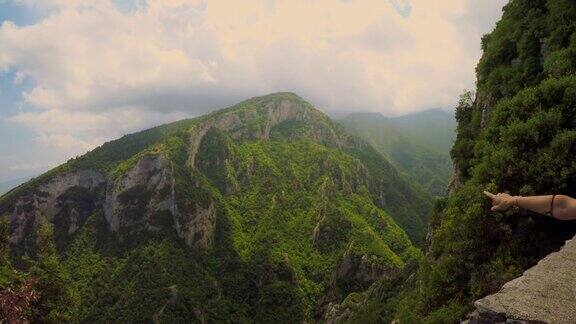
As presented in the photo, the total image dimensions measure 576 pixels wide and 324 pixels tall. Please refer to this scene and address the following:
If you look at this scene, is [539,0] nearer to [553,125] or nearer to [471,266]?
[553,125]

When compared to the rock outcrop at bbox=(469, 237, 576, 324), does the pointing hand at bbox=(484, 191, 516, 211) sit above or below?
above

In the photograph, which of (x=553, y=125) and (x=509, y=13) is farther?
(x=509, y=13)

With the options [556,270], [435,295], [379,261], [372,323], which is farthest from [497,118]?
[379,261]

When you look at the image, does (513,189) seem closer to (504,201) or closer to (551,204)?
(504,201)

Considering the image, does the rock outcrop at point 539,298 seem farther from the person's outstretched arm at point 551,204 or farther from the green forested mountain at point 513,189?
the person's outstretched arm at point 551,204

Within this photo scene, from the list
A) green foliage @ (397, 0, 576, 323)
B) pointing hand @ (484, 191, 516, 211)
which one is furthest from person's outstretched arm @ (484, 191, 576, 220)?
green foliage @ (397, 0, 576, 323)

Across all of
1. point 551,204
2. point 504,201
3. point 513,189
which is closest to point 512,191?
point 513,189

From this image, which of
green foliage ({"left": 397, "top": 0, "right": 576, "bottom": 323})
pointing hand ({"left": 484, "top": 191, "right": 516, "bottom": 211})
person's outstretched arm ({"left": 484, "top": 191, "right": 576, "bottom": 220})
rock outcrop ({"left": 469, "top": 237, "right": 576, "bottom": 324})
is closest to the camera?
person's outstretched arm ({"left": 484, "top": 191, "right": 576, "bottom": 220})

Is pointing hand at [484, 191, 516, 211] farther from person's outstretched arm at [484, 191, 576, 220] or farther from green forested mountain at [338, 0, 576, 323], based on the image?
green forested mountain at [338, 0, 576, 323]

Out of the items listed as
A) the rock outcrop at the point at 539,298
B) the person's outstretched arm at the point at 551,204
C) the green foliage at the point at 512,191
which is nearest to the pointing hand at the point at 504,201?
the person's outstretched arm at the point at 551,204
